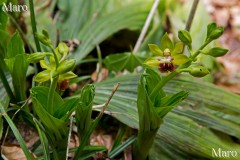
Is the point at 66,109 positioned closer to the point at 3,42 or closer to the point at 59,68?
the point at 59,68

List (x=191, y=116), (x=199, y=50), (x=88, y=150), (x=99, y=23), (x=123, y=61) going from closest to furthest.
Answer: (x=199, y=50)
(x=88, y=150)
(x=191, y=116)
(x=123, y=61)
(x=99, y=23)

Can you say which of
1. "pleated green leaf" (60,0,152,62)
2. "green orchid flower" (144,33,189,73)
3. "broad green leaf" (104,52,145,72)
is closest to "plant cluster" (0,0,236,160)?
"green orchid flower" (144,33,189,73)

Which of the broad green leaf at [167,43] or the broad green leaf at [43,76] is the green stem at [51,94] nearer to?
the broad green leaf at [43,76]

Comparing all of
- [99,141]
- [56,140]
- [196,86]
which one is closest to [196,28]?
[196,86]

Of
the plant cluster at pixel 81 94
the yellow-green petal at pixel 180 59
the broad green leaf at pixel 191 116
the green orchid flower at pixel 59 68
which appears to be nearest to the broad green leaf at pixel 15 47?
the plant cluster at pixel 81 94

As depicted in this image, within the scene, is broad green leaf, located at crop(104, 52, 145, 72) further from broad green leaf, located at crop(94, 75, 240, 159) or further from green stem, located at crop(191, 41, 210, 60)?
green stem, located at crop(191, 41, 210, 60)

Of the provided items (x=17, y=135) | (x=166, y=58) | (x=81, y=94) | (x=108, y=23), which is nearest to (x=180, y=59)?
(x=166, y=58)
